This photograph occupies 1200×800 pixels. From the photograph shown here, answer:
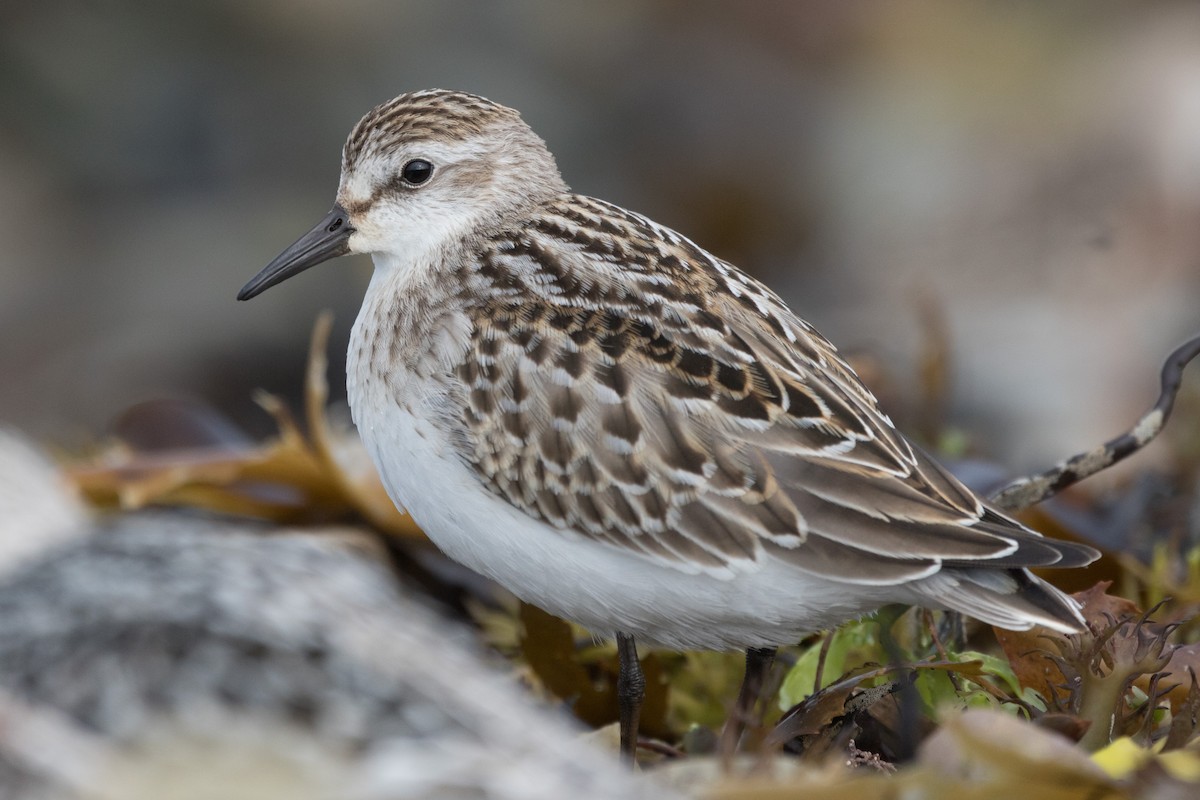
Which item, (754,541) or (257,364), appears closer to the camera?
(754,541)

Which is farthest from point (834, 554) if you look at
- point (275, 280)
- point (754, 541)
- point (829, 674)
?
point (275, 280)

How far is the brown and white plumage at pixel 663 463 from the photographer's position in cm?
324

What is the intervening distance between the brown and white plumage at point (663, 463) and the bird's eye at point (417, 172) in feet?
1.55

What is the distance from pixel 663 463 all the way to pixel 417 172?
4.35 feet

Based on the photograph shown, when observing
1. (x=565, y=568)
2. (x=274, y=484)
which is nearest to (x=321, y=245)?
(x=274, y=484)

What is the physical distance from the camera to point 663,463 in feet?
11.0

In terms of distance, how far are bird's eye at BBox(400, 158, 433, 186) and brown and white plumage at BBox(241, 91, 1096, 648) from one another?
473mm

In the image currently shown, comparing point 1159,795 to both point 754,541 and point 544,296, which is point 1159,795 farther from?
point 544,296

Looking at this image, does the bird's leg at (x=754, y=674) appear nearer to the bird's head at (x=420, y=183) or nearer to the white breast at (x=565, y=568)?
the white breast at (x=565, y=568)

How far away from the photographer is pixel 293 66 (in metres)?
10.6

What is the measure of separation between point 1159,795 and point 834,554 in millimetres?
1122

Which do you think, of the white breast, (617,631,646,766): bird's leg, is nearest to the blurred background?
the white breast

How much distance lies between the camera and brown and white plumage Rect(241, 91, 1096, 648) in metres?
3.24

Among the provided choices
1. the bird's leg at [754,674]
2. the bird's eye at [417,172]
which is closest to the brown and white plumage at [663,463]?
the bird's leg at [754,674]
